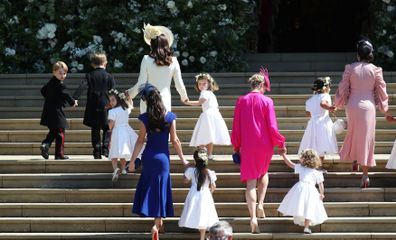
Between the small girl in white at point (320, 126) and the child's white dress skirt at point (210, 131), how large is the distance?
42.5 inches

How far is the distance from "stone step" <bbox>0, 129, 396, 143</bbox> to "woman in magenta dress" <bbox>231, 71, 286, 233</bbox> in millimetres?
2755

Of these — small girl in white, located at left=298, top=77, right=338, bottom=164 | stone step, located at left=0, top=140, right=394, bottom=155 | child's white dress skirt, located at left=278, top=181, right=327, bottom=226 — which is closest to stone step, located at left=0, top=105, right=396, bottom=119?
stone step, located at left=0, top=140, right=394, bottom=155

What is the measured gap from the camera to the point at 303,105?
1853 cm

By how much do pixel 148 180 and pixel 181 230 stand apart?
32.0 inches

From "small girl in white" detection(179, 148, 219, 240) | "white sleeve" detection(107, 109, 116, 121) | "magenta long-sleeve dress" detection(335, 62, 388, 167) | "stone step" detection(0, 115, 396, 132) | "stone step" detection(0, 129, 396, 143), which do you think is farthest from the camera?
"stone step" detection(0, 115, 396, 132)

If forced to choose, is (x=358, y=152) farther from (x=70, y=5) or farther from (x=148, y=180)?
(x=70, y=5)

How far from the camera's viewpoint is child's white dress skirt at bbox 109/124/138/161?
51.3ft

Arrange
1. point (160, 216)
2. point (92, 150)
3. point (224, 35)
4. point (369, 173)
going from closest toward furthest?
point (160, 216) → point (369, 173) → point (92, 150) → point (224, 35)

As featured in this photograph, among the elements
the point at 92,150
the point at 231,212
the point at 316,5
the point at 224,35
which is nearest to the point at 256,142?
the point at 231,212

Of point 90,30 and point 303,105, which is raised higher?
point 90,30

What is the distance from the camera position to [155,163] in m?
14.6

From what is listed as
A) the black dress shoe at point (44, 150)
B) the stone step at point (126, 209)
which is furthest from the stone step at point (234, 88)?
the stone step at point (126, 209)

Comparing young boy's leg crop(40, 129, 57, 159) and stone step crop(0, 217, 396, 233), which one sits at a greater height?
young boy's leg crop(40, 129, 57, 159)

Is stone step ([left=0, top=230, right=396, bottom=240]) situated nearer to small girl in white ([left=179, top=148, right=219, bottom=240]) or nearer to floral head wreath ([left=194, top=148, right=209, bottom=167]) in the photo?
small girl in white ([left=179, top=148, right=219, bottom=240])
